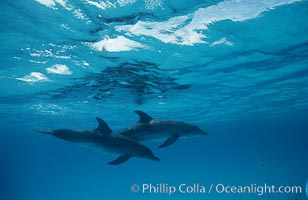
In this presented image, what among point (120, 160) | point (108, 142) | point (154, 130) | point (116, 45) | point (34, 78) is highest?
point (34, 78)

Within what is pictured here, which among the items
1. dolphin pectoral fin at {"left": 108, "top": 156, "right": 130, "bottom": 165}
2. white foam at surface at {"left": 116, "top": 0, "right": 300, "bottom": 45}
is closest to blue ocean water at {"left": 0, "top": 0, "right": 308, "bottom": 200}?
white foam at surface at {"left": 116, "top": 0, "right": 300, "bottom": 45}

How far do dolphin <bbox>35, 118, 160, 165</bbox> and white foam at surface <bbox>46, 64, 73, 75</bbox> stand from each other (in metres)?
7.08

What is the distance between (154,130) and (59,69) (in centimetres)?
782

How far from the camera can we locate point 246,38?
1218 cm

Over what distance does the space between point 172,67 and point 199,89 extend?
243 inches

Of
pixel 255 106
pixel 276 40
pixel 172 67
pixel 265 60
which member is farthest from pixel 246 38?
pixel 255 106

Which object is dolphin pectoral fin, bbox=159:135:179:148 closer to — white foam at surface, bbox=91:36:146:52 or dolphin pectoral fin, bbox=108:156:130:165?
dolphin pectoral fin, bbox=108:156:130:165

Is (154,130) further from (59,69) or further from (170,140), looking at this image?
(59,69)

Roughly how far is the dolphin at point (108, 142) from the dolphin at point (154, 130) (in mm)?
931

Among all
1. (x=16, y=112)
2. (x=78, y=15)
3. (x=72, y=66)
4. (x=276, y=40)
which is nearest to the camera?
(x=78, y=15)

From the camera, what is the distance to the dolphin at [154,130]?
34.8ft

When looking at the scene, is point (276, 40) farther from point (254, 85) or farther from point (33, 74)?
point (33, 74)

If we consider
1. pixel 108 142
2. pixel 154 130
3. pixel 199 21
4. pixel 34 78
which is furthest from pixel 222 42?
pixel 34 78

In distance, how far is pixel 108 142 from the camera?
9242mm
